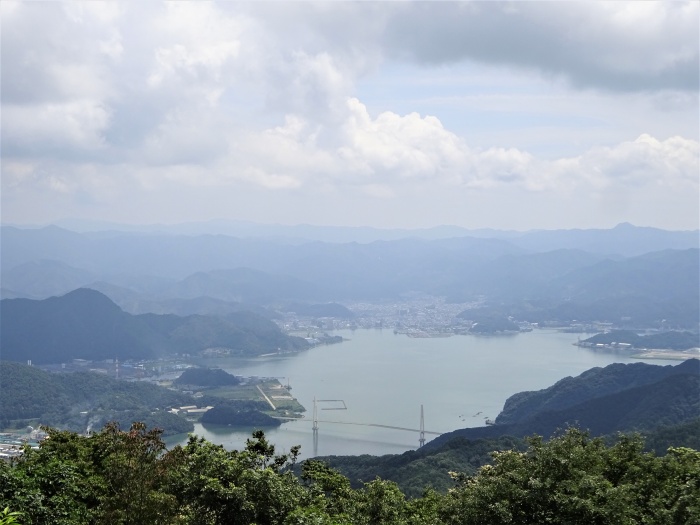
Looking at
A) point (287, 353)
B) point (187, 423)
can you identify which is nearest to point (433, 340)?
point (287, 353)

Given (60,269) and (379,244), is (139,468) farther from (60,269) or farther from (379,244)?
(379,244)

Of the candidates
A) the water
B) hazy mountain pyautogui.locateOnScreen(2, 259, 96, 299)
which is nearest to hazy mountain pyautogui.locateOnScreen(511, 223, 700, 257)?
the water

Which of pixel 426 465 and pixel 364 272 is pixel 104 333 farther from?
pixel 364 272

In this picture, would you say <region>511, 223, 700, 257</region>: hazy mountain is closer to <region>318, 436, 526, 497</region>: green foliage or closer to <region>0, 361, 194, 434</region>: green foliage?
<region>0, 361, 194, 434</region>: green foliage

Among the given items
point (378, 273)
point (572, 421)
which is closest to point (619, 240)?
point (378, 273)

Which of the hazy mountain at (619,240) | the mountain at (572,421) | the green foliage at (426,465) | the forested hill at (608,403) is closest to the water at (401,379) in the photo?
the forested hill at (608,403)
